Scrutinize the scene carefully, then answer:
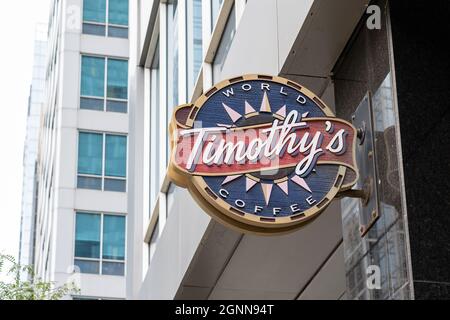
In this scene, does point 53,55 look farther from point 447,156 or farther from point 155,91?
point 447,156

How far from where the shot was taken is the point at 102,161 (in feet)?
127

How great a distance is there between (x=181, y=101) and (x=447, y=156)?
8455mm

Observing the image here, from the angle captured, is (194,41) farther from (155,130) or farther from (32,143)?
(32,143)

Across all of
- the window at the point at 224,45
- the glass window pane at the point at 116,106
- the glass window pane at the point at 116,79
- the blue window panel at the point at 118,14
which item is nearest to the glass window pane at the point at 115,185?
the glass window pane at the point at 116,106

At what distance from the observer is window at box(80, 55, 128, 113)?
39594 mm

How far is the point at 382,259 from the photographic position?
27.6 ft

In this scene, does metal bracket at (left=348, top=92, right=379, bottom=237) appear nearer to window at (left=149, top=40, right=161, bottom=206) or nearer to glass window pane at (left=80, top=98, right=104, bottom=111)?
window at (left=149, top=40, right=161, bottom=206)

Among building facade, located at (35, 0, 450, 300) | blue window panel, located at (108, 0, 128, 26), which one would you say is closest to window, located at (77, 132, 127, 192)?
blue window panel, located at (108, 0, 128, 26)

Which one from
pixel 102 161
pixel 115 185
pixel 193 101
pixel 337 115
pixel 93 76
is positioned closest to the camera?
pixel 337 115

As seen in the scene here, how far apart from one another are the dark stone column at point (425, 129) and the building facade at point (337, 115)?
0.03ft

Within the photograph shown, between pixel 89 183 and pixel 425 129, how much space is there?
30.4 m

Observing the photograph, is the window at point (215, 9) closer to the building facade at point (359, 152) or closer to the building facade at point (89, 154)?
the building facade at point (359, 152)

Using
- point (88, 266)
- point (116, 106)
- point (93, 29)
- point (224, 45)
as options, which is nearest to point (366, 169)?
point (224, 45)

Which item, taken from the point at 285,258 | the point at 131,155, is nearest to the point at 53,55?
the point at 131,155
